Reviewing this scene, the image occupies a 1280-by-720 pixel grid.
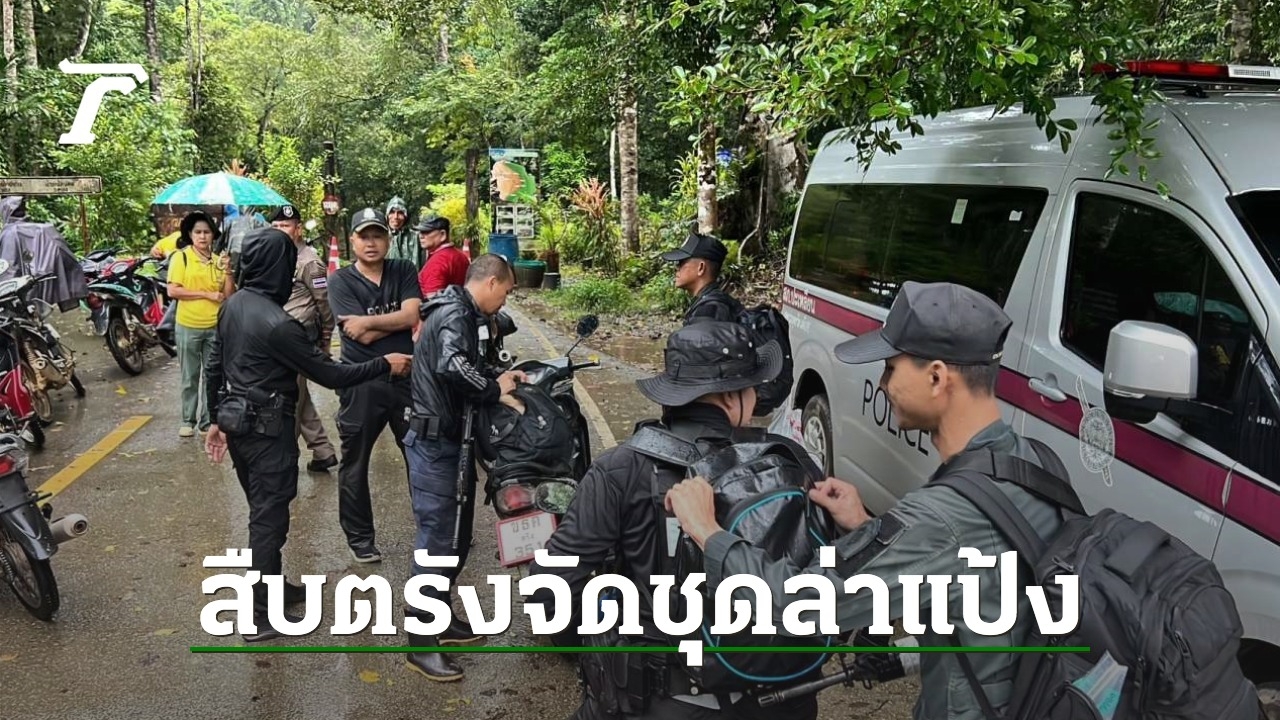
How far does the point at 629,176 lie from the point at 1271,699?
16.6 meters

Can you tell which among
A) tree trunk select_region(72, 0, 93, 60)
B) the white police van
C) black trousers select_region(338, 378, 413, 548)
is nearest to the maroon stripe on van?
the white police van

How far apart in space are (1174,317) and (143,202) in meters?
20.1

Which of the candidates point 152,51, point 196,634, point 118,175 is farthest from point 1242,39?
point 152,51

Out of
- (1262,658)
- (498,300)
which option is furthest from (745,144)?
(1262,658)

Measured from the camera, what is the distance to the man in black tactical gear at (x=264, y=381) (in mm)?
4391

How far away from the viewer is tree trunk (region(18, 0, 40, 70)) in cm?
1959

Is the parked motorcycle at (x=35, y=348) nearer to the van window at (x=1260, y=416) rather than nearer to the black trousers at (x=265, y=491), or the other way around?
the black trousers at (x=265, y=491)

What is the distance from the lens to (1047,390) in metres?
3.80

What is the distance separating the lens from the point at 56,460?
748 centimetres

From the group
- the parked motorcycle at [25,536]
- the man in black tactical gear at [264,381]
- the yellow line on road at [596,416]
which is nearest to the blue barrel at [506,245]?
the yellow line on road at [596,416]

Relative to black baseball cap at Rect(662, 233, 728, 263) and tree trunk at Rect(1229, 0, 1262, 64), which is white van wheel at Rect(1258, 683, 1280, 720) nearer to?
black baseball cap at Rect(662, 233, 728, 263)

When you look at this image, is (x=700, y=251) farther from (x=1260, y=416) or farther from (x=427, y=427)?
(x=1260, y=416)

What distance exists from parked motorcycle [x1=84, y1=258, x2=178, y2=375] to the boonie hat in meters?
9.21

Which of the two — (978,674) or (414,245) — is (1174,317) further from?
(414,245)
